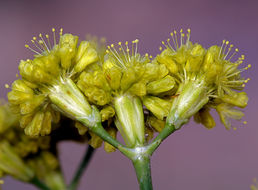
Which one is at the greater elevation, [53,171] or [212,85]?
[212,85]

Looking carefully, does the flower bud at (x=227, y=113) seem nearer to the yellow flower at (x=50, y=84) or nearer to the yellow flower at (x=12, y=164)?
the yellow flower at (x=50, y=84)

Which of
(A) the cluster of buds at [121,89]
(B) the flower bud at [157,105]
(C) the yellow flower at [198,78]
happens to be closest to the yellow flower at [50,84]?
(A) the cluster of buds at [121,89]

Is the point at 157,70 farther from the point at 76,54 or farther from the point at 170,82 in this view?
the point at 76,54

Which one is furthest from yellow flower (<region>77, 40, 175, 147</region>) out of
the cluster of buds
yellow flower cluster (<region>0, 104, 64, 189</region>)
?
yellow flower cluster (<region>0, 104, 64, 189</region>)

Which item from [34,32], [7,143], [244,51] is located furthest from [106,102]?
[34,32]

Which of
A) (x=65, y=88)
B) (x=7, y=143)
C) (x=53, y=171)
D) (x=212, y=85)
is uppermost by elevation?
(x=65, y=88)

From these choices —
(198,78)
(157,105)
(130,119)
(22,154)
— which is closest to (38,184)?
(22,154)
